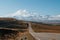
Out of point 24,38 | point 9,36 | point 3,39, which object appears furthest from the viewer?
point 9,36

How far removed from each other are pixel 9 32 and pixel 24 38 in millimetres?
4053

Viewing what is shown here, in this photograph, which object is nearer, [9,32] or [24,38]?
[24,38]

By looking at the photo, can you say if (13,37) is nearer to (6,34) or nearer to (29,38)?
(6,34)

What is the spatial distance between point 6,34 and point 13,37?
59 centimetres

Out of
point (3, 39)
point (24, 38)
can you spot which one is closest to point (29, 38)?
point (24, 38)

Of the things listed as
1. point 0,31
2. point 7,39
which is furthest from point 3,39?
point 0,31

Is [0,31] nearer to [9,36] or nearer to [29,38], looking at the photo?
[9,36]

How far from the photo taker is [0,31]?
14.8 metres

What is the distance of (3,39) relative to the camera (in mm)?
13664

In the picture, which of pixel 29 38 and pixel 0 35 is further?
pixel 0 35

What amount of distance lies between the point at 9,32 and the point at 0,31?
28.6 inches

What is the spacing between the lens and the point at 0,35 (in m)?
14.2

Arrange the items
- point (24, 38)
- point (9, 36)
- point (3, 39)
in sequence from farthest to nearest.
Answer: point (9, 36) → point (3, 39) → point (24, 38)

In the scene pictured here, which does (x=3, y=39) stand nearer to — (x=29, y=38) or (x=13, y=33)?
(x=13, y=33)
